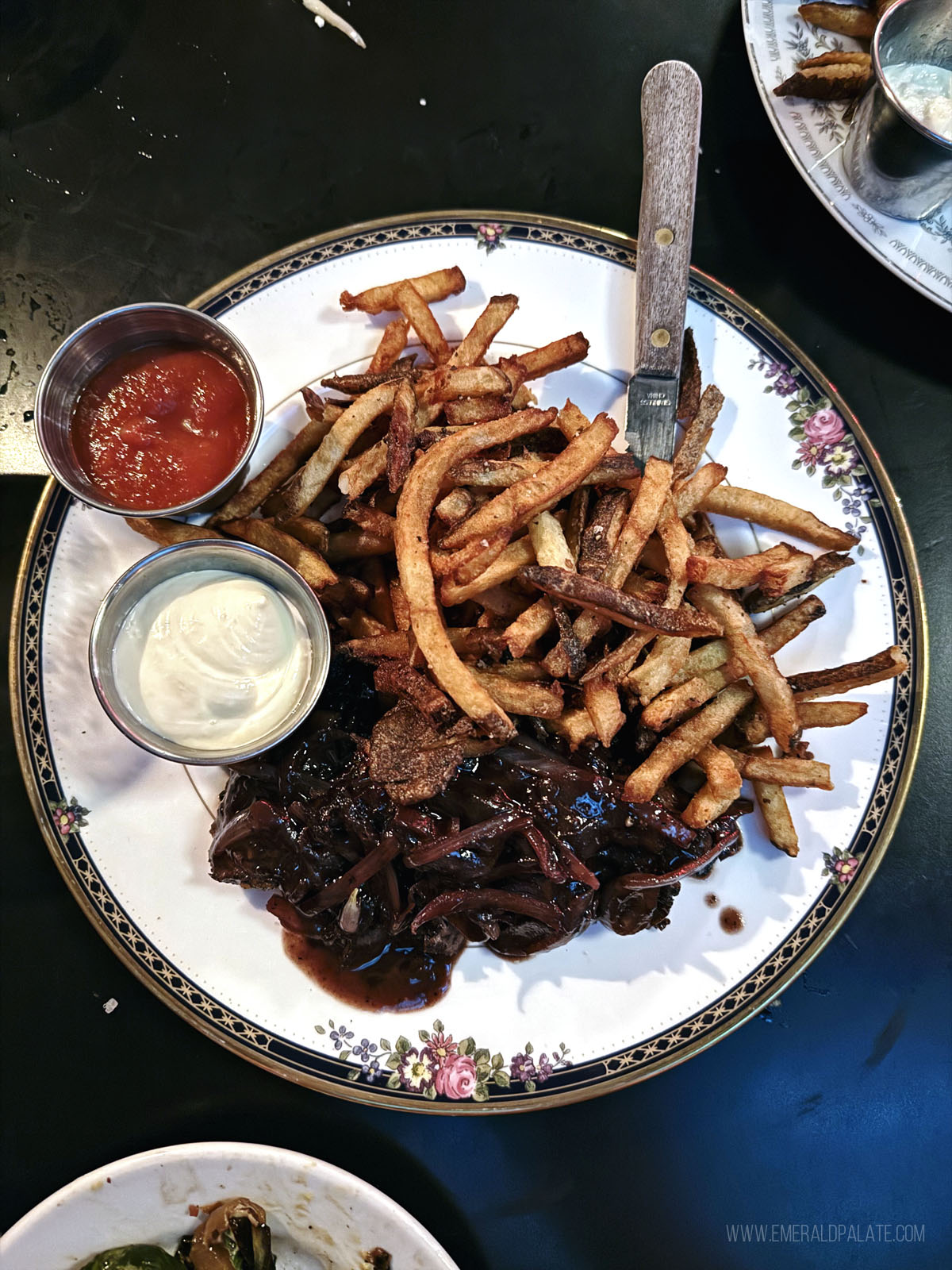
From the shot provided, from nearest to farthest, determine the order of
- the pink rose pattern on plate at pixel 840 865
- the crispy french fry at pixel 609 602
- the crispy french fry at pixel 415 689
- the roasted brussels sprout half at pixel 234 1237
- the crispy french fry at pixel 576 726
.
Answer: the crispy french fry at pixel 609 602 → the crispy french fry at pixel 415 689 → the crispy french fry at pixel 576 726 → the roasted brussels sprout half at pixel 234 1237 → the pink rose pattern on plate at pixel 840 865

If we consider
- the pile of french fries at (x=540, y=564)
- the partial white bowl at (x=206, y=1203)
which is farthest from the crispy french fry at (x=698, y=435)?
the partial white bowl at (x=206, y=1203)

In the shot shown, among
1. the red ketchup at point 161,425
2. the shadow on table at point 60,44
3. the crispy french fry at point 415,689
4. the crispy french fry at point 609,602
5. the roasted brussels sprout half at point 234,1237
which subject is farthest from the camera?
the shadow on table at point 60,44

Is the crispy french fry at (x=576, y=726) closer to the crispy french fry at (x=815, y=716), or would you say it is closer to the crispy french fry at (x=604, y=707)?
the crispy french fry at (x=604, y=707)

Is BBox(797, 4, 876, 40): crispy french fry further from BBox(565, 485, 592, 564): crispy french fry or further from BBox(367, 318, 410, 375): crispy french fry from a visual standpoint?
BBox(565, 485, 592, 564): crispy french fry

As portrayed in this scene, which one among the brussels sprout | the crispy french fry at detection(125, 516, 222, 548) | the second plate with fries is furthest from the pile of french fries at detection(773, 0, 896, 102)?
the brussels sprout

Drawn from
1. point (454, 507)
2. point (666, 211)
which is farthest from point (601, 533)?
point (666, 211)

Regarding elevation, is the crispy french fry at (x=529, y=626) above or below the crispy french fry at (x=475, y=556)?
below
